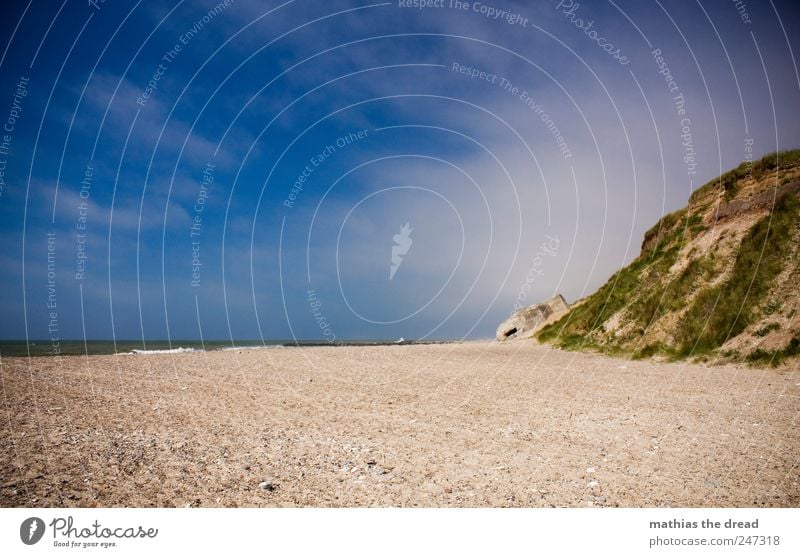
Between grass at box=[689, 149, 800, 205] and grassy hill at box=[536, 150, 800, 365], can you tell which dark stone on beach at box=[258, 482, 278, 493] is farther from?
grass at box=[689, 149, 800, 205]

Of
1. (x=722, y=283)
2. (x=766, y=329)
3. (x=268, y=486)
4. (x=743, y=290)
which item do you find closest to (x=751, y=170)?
(x=722, y=283)

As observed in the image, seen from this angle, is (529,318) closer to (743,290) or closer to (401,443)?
(743,290)

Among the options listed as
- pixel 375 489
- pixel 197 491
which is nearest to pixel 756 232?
pixel 375 489

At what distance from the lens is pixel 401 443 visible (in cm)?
922

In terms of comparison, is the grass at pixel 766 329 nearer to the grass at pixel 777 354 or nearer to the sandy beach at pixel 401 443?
the grass at pixel 777 354

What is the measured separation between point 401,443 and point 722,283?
82.8 feet

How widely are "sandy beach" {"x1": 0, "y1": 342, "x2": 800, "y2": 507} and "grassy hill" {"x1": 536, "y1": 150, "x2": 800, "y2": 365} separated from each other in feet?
18.4

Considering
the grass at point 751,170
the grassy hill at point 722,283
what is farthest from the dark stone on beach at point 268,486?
the grass at point 751,170

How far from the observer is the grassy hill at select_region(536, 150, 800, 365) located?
21.7 meters

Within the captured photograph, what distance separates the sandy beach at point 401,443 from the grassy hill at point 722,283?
561cm

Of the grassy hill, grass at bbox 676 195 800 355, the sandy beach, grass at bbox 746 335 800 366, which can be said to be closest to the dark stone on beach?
the sandy beach

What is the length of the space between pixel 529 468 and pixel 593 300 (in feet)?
122

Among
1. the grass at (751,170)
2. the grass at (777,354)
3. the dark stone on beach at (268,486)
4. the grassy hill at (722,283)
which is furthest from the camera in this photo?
the grass at (751,170)

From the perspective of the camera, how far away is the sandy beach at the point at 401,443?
6.46 meters
